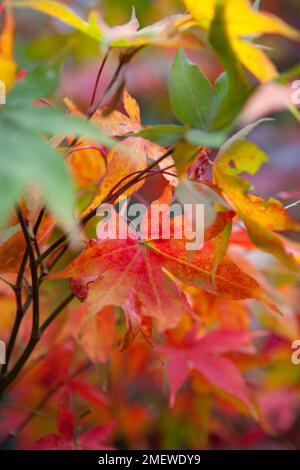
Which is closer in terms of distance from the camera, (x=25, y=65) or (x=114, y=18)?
(x=25, y=65)

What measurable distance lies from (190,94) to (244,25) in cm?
11

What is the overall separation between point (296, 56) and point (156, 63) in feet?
3.14

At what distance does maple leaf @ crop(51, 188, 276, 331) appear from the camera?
0.61 m

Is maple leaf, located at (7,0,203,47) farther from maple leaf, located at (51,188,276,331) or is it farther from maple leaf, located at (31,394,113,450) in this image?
maple leaf, located at (31,394,113,450)

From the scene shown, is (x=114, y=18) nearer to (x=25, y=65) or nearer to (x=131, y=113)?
(x=25, y=65)

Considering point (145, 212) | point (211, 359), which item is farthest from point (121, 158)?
point (211, 359)

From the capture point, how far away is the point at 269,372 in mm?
1538

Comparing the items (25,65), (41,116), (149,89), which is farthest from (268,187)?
(41,116)

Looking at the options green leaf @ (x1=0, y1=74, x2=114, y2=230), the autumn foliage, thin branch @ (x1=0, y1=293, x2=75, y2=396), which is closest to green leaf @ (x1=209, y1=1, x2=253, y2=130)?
the autumn foliage

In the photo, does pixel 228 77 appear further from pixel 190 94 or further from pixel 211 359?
pixel 211 359

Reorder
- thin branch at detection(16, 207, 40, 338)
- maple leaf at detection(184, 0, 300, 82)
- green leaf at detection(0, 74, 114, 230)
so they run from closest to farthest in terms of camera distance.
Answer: green leaf at detection(0, 74, 114, 230) → maple leaf at detection(184, 0, 300, 82) → thin branch at detection(16, 207, 40, 338)

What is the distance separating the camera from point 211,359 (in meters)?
0.88

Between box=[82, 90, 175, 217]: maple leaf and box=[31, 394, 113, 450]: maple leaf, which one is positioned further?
box=[31, 394, 113, 450]: maple leaf

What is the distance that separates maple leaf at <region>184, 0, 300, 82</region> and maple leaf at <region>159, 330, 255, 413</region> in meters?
0.43
